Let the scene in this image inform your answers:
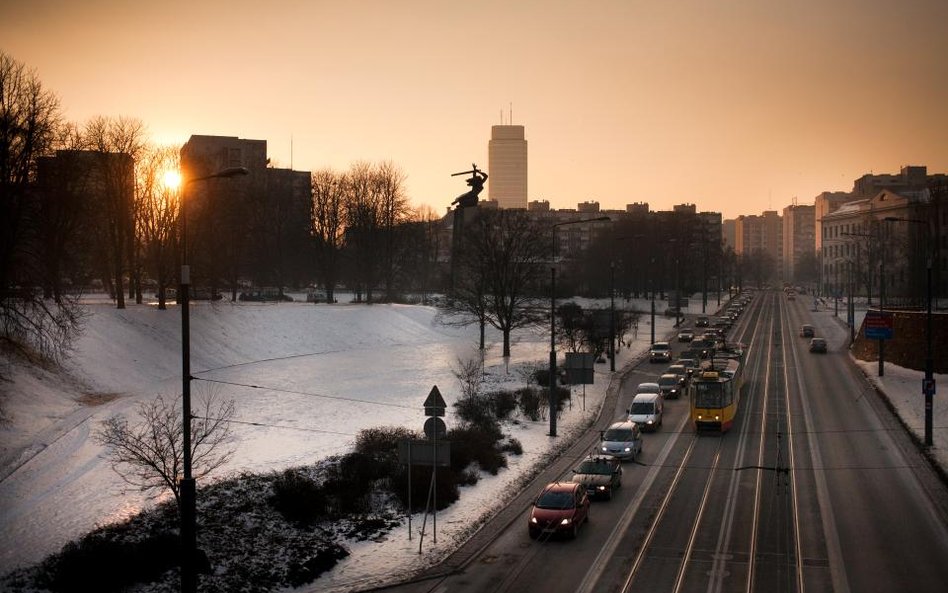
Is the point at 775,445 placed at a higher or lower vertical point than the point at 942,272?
lower

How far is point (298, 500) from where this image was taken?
854 inches

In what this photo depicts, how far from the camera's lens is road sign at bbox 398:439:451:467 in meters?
19.2

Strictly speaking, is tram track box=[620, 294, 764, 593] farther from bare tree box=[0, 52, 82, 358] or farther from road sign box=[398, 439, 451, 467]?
bare tree box=[0, 52, 82, 358]

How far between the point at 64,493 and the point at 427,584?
35.3ft

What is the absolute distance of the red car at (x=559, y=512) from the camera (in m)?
20.4

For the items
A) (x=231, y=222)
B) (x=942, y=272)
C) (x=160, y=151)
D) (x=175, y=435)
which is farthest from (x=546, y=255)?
(x=942, y=272)

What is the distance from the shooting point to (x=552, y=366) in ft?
108

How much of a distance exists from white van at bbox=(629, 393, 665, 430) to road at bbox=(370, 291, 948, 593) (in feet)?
1.92

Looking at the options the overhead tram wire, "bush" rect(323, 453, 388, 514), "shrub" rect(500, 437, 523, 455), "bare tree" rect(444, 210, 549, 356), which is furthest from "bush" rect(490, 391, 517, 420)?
"bare tree" rect(444, 210, 549, 356)

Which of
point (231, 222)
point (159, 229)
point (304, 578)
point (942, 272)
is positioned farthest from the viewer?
point (942, 272)

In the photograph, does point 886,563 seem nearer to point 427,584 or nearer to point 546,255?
point 427,584

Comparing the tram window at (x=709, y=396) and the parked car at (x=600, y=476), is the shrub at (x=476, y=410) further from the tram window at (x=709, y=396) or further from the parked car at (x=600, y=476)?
the tram window at (x=709, y=396)

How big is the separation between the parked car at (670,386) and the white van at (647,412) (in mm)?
7193

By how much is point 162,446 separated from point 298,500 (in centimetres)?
383
